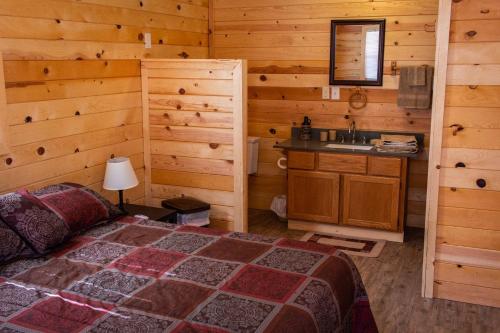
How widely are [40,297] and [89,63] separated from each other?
6.18 feet

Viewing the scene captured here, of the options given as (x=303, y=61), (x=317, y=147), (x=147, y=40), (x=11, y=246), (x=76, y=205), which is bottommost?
(x=11, y=246)

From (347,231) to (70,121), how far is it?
2.57 metres

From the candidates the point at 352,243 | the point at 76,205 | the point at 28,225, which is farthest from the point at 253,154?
the point at 28,225

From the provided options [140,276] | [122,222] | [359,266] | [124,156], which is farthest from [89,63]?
[359,266]

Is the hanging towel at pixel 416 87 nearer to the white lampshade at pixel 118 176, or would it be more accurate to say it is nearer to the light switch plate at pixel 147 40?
the light switch plate at pixel 147 40

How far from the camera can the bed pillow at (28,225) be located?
2.57 m

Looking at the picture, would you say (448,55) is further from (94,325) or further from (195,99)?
(94,325)

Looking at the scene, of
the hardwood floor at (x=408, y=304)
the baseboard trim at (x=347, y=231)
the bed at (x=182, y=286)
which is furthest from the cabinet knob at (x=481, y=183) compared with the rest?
the baseboard trim at (x=347, y=231)

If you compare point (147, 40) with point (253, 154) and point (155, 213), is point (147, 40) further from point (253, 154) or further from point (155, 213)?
point (253, 154)

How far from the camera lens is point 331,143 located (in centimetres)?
488

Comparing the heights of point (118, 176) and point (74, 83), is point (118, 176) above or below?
below

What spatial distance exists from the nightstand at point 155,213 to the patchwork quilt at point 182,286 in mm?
599

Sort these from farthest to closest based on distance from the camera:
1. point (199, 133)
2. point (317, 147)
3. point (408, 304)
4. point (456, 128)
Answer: point (317, 147) → point (199, 133) → point (408, 304) → point (456, 128)

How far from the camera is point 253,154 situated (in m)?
5.22
